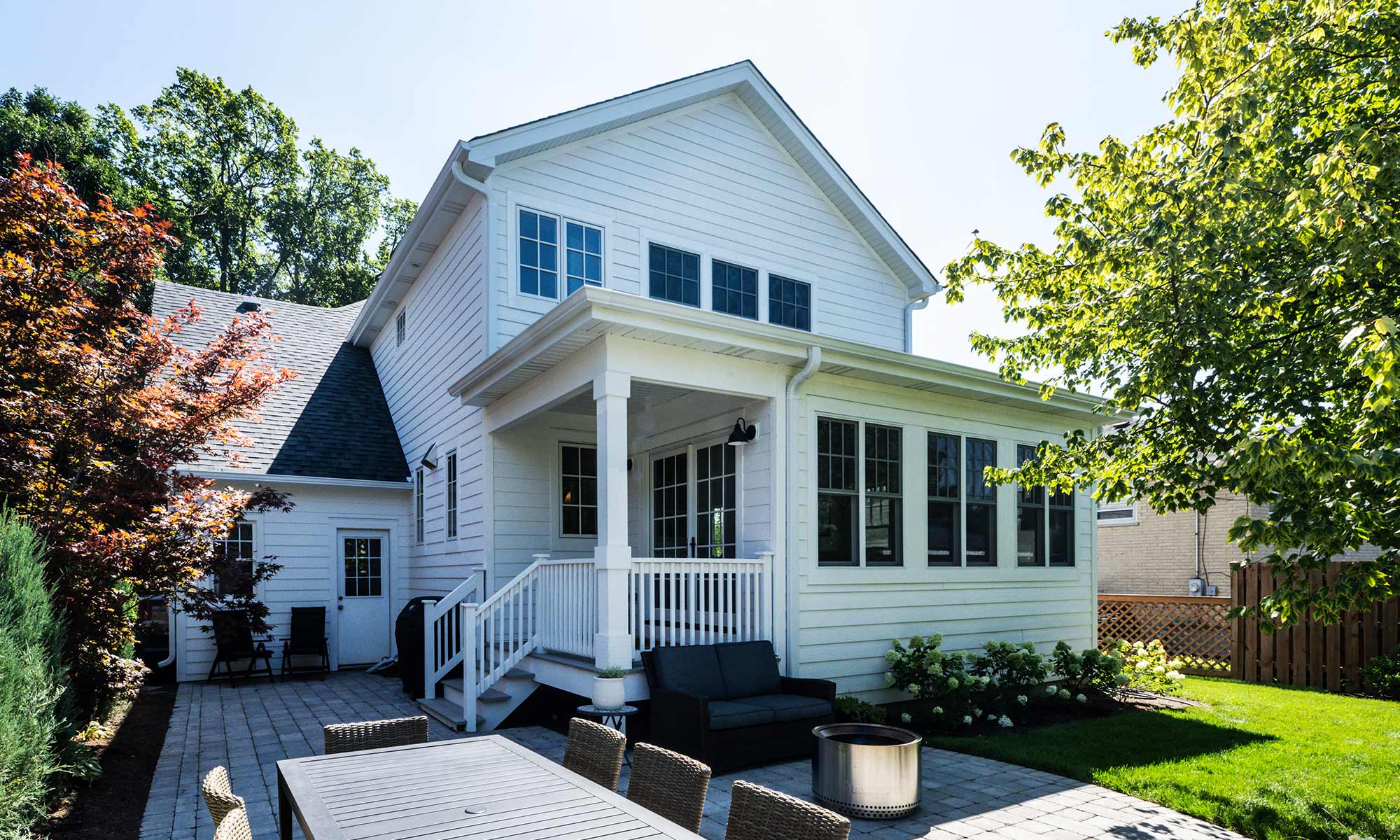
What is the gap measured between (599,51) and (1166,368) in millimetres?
6743

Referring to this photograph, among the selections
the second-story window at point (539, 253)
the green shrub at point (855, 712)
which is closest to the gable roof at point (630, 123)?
the second-story window at point (539, 253)

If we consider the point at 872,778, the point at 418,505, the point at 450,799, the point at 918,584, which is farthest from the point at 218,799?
the point at 418,505

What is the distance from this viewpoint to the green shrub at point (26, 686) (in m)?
4.20

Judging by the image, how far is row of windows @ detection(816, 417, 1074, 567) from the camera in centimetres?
813

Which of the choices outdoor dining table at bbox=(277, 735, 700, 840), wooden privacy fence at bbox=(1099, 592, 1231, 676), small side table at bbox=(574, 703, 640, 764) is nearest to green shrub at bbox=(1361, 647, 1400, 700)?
wooden privacy fence at bbox=(1099, 592, 1231, 676)

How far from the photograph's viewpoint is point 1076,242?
602 cm

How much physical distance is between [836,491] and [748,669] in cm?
199

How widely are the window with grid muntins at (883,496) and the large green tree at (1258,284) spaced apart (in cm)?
208

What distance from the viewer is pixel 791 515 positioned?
7688 millimetres

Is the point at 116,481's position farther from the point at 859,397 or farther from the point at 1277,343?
the point at 1277,343

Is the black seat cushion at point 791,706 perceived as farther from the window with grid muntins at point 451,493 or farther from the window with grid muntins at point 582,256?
the window with grid muntins at point 451,493

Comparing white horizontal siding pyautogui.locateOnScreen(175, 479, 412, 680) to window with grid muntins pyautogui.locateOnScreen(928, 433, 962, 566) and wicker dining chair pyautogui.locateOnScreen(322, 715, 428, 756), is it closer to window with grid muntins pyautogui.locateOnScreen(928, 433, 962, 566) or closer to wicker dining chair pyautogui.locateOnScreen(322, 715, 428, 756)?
window with grid muntins pyautogui.locateOnScreen(928, 433, 962, 566)

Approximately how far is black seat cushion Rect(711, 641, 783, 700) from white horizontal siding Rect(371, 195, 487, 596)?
385 cm

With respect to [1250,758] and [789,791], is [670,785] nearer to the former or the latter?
[789,791]
